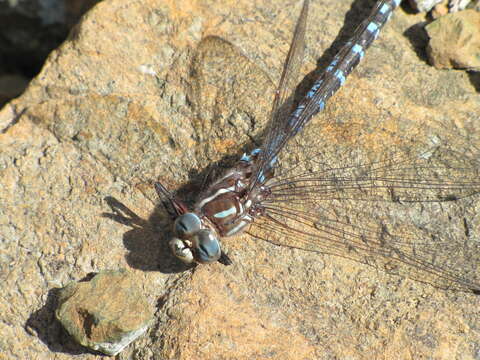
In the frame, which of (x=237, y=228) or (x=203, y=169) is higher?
(x=203, y=169)

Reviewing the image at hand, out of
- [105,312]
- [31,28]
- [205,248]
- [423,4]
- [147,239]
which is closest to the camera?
[105,312]

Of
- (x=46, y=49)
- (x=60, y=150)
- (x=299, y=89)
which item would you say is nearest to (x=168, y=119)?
(x=60, y=150)

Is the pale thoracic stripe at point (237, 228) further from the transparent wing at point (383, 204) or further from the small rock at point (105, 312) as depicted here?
the small rock at point (105, 312)

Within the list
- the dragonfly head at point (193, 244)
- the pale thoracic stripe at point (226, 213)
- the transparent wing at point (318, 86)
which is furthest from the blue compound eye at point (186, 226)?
the transparent wing at point (318, 86)

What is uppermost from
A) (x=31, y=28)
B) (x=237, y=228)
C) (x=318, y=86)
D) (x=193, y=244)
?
(x=31, y=28)

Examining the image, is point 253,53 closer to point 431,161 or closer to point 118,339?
point 431,161

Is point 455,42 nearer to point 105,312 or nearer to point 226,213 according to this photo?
point 226,213

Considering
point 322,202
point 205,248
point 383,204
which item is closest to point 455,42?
point 383,204
